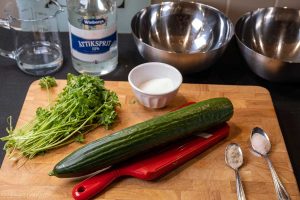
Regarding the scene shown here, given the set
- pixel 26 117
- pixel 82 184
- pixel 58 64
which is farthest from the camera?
pixel 58 64

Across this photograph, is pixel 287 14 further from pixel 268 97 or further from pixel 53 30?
pixel 53 30

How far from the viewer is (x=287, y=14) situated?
123cm

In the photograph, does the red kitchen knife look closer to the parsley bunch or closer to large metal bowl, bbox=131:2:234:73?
the parsley bunch

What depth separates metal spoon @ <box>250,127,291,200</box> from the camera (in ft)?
2.65

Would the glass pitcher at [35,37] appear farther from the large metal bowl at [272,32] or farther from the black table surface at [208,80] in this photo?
the large metal bowl at [272,32]

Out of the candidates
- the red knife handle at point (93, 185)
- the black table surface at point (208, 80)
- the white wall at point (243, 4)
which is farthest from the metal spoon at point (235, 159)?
the white wall at point (243, 4)

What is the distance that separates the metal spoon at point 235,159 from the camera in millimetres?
820

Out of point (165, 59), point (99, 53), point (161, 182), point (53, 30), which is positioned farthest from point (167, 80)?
point (53, 30)

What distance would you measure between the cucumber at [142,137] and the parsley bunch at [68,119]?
0.32ft

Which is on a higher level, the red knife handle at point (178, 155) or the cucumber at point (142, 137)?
the cucumber at point (142, 137)

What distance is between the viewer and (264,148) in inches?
35.4

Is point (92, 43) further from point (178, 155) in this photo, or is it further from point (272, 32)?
point (272, 32)

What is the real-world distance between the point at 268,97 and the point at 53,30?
0.66 metres

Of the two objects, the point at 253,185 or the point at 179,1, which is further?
the point at 179,1
